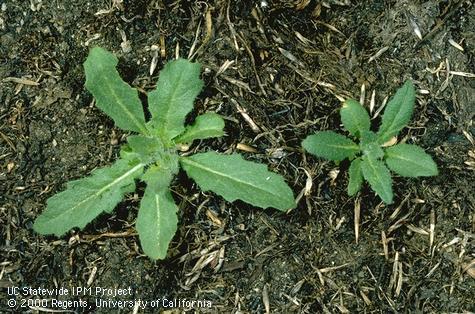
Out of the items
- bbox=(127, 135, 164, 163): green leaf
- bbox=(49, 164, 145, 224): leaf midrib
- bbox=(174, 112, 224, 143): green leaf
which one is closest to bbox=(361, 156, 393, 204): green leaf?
bbox=(174, 112, 224, 143): green leaf

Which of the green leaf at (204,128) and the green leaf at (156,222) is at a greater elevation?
the green leaf at (204,128)

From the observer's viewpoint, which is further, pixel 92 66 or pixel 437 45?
pixel 437 45

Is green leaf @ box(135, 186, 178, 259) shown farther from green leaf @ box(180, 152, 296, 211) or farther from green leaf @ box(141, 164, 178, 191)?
green leaf @ box(180, 152, 296, 211)

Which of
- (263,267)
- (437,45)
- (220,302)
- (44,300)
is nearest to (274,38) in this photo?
(437,45)

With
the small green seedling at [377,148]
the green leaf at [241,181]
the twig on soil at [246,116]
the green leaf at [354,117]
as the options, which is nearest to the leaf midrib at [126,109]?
the green leaf at [241,181]

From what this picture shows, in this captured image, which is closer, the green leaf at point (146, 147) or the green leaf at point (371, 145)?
the green leaf at point (146, 147)

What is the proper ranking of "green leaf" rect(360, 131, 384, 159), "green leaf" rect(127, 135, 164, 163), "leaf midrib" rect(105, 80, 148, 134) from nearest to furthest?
"green leaf" rect(127, 135, 164, 163) < "leaf midrib" rect(105, 80, 148, 134) < "green leaf" rect(360, 131, 384, 159)

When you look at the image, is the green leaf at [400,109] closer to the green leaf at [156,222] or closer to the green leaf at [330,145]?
the green leaf at [330,145]

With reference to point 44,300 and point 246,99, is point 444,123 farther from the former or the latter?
point 44,300
